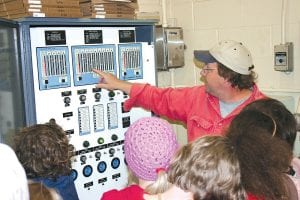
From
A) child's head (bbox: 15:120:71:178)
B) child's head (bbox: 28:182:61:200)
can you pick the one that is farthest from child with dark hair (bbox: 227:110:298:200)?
child's head (bbox: 15:120:71:178)

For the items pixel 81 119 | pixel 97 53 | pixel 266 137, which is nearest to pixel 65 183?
pixel 81 119

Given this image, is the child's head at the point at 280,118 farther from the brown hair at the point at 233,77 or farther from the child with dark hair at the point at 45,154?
the child with dark hair at the point at 45,154

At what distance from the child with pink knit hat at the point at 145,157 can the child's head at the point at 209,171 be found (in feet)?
0.50

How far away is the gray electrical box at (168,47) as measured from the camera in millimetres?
3201

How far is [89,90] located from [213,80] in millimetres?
752

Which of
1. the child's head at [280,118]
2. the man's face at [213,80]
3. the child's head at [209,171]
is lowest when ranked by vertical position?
the child's head at [209,171]

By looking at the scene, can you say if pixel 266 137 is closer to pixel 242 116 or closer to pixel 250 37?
pixel 242 116

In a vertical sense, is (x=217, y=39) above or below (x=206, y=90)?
above

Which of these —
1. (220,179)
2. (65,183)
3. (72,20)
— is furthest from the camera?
(72,20)

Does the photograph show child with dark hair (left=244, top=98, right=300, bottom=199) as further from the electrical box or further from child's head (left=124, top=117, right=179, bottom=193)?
the electrical box

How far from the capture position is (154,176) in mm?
1611

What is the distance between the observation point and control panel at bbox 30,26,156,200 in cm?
226

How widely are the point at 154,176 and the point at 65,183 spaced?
0.62 m

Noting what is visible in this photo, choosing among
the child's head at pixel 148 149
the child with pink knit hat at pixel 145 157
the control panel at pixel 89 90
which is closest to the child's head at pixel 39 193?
the child with pink knit hat at pixel 145 157
